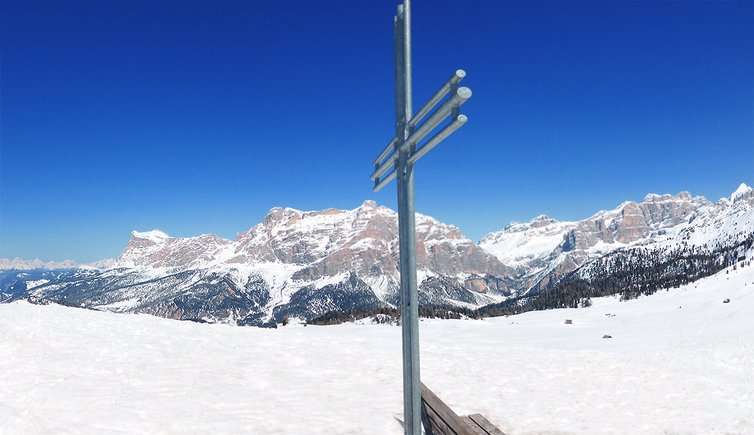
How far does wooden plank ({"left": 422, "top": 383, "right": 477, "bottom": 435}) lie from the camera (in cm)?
912

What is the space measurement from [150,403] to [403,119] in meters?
10.5

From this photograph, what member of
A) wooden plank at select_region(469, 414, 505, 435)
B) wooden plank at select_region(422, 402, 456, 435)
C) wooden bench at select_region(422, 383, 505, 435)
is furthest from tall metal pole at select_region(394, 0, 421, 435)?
wooden plank at select_region(469, 414, 505, 435)

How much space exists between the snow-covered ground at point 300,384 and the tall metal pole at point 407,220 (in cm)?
373

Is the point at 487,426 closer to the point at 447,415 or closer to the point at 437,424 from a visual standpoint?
the point at 447,415

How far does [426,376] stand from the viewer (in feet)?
59.1

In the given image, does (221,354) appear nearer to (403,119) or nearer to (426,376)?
(426,376)

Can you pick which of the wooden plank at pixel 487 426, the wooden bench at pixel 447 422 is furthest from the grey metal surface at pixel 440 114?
the wooden plank at pixel 487 426

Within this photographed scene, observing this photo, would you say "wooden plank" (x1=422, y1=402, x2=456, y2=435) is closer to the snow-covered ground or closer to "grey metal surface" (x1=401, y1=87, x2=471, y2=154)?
the snow-covered ground

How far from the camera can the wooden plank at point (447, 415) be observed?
912cm

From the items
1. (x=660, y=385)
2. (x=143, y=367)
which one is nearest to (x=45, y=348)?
(x=143, y=367)

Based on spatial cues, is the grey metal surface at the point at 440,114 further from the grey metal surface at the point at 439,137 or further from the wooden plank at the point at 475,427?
the wooden plank at the point at 475,427

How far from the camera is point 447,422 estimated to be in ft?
32.4

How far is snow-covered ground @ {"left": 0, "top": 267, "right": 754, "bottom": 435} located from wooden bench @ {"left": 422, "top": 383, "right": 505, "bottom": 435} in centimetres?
109

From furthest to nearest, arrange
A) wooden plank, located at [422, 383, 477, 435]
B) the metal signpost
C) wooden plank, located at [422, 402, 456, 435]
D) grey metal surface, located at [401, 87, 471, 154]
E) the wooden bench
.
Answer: wooden plank, located at [422, 402, 456, 435] → the wooden bench → wooden plank, located at [422, 383, 477, 435] → the metal signpost → grey metal surface, located at [401, 87, 471, 154]
